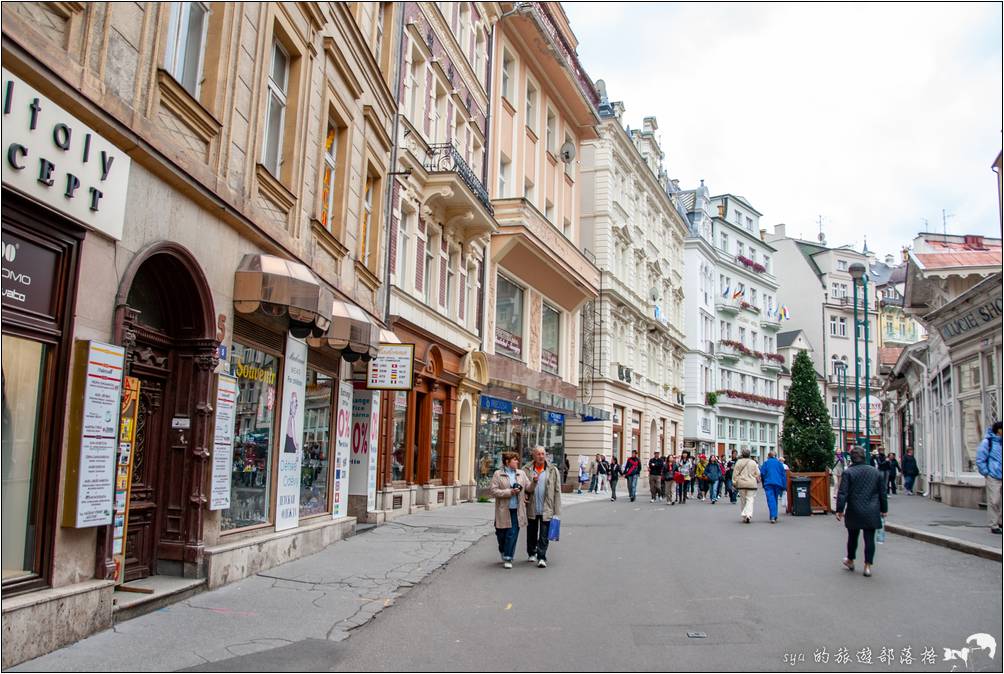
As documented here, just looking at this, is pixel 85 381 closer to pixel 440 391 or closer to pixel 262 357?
pixel 262 357

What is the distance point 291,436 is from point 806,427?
48.8 ft

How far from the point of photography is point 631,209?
1791 inches

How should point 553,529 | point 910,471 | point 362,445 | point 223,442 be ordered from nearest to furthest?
1. point 223,442
2. point 553,529
3. point 362,445
4. point 910,471

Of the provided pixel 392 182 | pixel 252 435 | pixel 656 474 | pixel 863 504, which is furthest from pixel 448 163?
pixel 863 504

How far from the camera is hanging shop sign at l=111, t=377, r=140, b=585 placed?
26.8 feet

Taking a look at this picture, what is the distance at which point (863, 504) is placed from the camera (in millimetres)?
11422

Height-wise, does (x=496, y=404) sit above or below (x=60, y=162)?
below

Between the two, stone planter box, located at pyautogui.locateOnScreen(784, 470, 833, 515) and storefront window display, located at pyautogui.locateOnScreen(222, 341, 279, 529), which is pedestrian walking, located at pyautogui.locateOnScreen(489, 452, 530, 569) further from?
stone planter box, located at pyautogui.locateOnScreen(784, 470, 833, 515)

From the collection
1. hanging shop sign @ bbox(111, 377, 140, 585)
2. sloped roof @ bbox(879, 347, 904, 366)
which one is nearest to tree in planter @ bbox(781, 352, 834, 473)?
hanging shop sign @ bbox(111, 377, 140, 585)

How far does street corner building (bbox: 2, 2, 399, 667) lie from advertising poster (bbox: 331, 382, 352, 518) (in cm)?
7

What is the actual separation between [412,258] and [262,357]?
31.6ft

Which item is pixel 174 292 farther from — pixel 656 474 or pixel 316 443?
pixel 656 474

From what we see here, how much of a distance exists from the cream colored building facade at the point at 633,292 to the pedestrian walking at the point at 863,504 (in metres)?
26.4

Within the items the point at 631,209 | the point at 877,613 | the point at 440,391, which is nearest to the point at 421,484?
the point at 440,391
